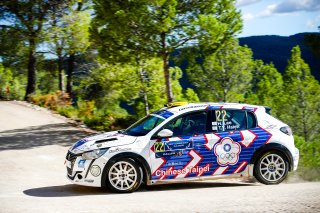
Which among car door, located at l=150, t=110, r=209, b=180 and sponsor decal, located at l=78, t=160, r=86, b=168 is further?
car door, located at l=150, t=110, r=209, b=180

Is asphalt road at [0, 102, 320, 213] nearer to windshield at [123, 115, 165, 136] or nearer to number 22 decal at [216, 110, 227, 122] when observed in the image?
windshield at [123, 115, 165, 136]

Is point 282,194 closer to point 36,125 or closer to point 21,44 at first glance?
point 36,125

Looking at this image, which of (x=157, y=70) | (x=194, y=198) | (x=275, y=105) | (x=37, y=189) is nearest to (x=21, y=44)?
(x=157, y=70)

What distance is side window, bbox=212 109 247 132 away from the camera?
372 inches

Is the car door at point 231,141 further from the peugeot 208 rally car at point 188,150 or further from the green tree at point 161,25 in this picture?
the green tree at point 161,25

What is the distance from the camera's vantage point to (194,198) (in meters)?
7.96

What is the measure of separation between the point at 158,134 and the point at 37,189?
273cm

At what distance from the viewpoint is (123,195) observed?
Answer: 8.60 metres

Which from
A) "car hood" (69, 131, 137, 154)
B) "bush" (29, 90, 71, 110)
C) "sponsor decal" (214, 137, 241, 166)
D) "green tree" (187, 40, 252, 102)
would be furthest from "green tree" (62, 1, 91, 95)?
"sponsor decal" (214, 137, 241, 166)

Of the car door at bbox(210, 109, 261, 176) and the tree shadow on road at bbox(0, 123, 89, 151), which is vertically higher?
the car door at bbox(210, 109, 261, 176)

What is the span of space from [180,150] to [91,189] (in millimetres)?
1905

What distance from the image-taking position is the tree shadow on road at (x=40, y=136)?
1577 centimetres

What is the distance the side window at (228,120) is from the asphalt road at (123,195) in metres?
1.17

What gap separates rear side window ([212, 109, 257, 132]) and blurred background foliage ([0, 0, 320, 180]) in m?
2.40
